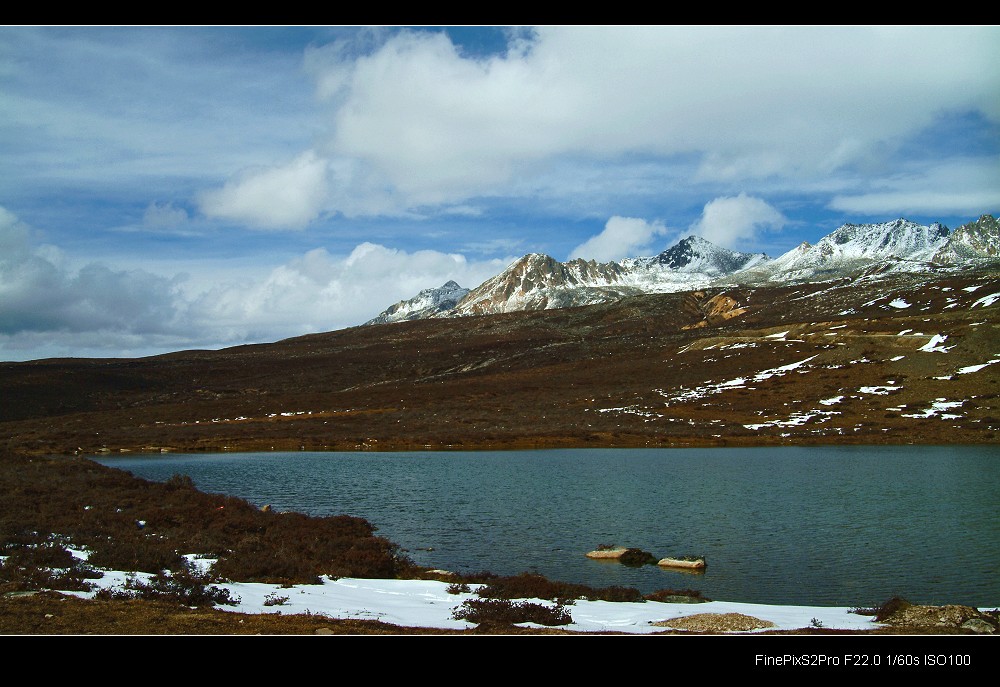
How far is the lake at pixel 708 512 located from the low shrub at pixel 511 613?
23.8 ft

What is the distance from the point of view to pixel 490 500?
46.1m

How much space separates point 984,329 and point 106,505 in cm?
12314

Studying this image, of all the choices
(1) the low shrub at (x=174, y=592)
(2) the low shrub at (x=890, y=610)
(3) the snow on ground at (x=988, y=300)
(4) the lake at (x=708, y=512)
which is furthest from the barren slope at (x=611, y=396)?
(1) the low shrub at (x=174, y=592)

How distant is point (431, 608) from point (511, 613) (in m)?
2.81

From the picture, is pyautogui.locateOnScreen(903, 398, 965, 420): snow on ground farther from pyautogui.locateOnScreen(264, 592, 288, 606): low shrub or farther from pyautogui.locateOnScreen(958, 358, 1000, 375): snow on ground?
pyautogui.locateOnScreen(264, 592, 288, 606): low shrub

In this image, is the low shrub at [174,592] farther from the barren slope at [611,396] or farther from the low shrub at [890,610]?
the barren slope at [611,396]

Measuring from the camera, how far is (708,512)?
3966cm

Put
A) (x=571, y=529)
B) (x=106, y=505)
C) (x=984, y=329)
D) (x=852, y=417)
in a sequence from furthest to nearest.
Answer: (x=984, y=329), (x=852, y=417), (x=571, y=529), (x=106, y=505)

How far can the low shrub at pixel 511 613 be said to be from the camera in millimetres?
18156

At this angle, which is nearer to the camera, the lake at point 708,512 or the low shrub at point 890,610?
the low shrub at point 890,610

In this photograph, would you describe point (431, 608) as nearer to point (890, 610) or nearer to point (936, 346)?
point (890, 610)
